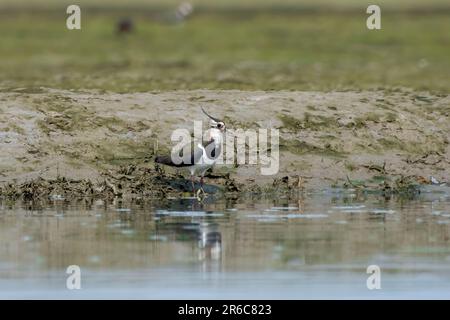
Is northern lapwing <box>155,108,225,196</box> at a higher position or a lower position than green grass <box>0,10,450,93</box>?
lower

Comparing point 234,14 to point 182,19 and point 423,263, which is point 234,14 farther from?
point 423,263

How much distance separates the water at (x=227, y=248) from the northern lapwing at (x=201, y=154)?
41 centimetres

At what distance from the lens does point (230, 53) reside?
89.0 feet

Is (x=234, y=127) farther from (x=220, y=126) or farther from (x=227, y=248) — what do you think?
(x=227, y=248)

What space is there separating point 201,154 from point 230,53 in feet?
38.1

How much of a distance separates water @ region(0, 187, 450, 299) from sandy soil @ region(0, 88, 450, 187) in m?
0.98

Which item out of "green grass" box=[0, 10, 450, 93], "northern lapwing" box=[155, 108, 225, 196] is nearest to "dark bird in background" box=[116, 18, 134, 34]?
"green grass" box=[0, 10, 450, 93]

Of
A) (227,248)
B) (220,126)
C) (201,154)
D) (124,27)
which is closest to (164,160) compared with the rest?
(201,154)

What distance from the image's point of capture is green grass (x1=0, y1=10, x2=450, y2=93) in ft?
71.6

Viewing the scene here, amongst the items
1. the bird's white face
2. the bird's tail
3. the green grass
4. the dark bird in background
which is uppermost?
the dark bird in background

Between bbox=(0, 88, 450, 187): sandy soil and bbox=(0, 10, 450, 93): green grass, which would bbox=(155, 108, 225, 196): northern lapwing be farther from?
bbox=(0, 10, 450, 93): green grass

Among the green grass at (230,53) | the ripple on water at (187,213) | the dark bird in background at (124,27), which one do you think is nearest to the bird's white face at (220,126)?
the ripple on water at (187,213)

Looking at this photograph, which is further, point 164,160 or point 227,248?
point 164,160

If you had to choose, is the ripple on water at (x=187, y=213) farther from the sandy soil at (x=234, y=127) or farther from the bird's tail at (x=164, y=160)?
the sandy soil at (x=234, y=127)
